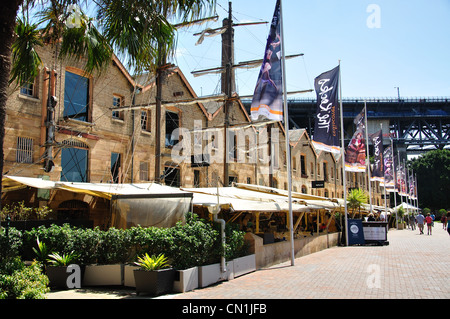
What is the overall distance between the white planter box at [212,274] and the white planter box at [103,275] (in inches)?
78.0

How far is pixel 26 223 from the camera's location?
1001cm

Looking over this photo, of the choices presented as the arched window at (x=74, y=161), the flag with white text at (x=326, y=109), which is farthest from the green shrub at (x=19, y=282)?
Answer: the flag with white text at (x=326, y=109)

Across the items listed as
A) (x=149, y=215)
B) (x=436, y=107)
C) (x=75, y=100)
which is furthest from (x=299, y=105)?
(x=149, y=215)

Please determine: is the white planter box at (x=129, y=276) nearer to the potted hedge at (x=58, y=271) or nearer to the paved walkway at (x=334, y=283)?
the paved walkway at (x=334, y=283)

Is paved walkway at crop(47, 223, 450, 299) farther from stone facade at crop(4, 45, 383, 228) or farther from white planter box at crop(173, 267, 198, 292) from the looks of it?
stone facade at crop(4, 45, 383, 228)

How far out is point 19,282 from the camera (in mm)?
6355

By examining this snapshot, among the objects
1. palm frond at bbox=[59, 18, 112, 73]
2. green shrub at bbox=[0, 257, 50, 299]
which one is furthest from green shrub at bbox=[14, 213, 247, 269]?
palm frond at bbox=[59, 18, 112, 73]

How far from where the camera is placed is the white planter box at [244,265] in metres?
11.1

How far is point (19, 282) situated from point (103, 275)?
3.42m

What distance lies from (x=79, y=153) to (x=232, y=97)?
10.4 metres

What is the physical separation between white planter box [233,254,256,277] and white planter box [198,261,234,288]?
262mm

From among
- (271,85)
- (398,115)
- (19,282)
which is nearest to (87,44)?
(19,282)

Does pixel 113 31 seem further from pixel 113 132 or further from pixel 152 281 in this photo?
pixel 113 132

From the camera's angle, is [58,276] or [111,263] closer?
[58,276]
